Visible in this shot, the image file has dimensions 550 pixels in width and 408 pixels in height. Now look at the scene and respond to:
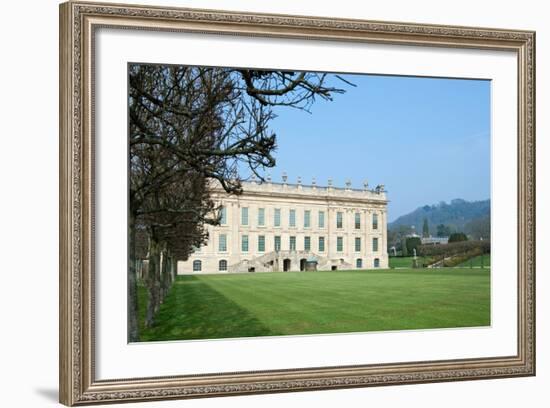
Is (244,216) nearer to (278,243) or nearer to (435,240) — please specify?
(278,243)

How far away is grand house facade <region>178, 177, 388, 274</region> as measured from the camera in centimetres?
836

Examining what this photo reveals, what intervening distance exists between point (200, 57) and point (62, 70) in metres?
1.36

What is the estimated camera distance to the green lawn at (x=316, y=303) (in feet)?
26.6

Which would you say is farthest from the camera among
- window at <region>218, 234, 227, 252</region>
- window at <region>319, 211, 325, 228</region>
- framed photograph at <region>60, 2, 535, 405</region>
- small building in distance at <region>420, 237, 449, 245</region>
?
small building in distance at <region>420, 237, 449, 245</region>

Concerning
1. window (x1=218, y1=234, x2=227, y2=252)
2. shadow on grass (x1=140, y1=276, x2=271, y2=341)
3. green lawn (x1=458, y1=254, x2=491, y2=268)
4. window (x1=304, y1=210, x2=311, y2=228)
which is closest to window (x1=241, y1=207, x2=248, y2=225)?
window (x1=218, y1=234, x2=227, y2=252)

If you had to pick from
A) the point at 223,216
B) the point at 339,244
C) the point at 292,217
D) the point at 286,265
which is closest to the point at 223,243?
the point at 223,216

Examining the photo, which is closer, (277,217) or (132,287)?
(132,287)

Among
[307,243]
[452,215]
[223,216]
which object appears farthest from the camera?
[452,215]

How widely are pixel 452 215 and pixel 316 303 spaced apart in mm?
1943

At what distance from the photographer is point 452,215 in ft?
29.4

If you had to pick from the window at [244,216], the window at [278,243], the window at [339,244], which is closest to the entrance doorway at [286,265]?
the window at [278,243]

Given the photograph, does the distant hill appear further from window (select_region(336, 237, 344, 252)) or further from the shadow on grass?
the shadow on grass

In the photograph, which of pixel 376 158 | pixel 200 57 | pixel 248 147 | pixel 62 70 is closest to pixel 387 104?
pixel 376 158

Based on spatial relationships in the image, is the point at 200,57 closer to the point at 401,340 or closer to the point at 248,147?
Answer: the point at 248,147
